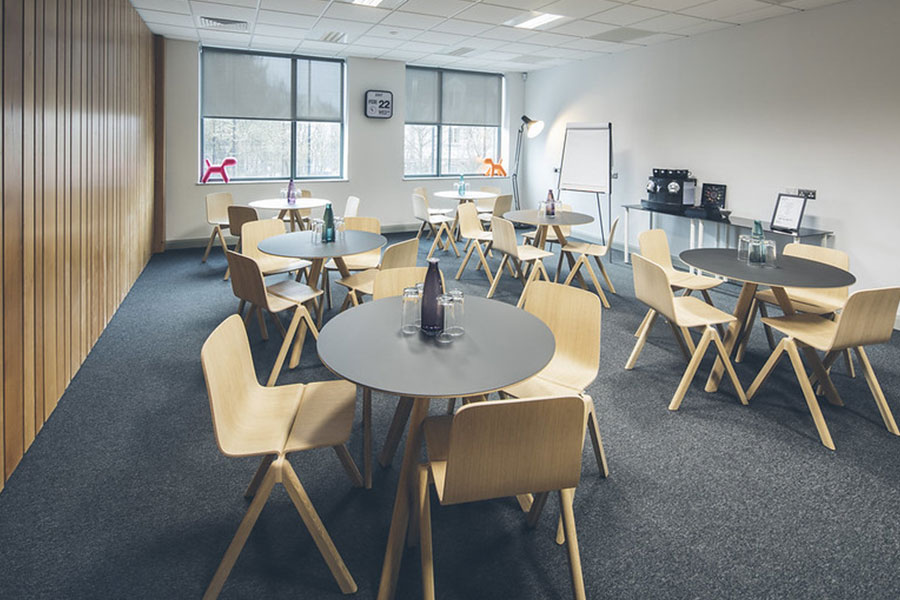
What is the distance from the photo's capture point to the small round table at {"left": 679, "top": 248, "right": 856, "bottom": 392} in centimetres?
320

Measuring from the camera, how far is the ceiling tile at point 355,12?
17.7ft

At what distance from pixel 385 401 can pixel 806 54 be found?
16.9ft

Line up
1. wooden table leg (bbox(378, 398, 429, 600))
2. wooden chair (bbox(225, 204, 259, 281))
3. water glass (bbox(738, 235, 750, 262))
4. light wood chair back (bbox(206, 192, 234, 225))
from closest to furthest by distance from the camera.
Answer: wooden table leg (bbox(378, 398, 429, 600))
water glass (bbox(738, 235, 750, 262))
wooden chair (bbox(225, 204, 259, 281))
light wood chair back (bbox(206, 192, 234, 225))

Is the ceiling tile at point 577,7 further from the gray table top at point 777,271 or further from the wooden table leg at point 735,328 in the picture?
the wooden table leg at point 735,328

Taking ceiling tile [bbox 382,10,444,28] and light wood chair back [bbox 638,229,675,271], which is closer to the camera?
light wood chair back [bbox 638,229,675,271]

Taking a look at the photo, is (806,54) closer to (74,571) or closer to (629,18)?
(629,18)

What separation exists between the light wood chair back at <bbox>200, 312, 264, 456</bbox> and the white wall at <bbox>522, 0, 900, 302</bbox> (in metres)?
5.34

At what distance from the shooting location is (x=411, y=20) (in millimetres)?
5898

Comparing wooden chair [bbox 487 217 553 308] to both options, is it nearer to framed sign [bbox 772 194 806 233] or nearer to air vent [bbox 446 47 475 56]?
framed sign [bbox 772 194 806 233]

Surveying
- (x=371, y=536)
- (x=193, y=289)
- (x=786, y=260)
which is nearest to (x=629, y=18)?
(x=786, y=260)

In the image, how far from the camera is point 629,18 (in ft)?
18.6

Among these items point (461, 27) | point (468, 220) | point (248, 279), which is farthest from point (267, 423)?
point (461, 27)

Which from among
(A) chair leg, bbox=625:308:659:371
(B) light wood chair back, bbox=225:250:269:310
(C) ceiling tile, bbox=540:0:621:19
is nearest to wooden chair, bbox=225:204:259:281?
(B) light wood chair back, bbox=225:250:269:310

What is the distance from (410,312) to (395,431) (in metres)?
0.59
